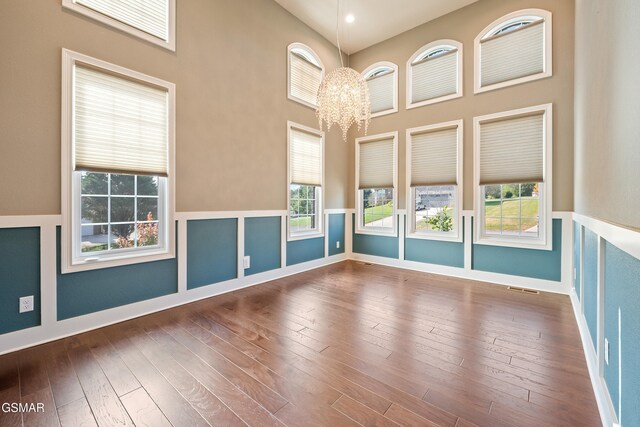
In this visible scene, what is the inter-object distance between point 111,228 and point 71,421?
1.74m

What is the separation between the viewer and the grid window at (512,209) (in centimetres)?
388

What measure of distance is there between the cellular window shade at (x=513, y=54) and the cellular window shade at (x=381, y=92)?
147 centimetres

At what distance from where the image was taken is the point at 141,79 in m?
2.81

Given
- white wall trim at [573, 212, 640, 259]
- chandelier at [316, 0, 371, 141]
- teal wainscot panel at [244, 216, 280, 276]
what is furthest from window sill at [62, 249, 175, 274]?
white wall trim at [573, 212, 640, 259]

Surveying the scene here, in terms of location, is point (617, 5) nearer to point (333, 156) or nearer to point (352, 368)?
point (352, 368)

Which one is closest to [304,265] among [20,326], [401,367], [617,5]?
[401,367]

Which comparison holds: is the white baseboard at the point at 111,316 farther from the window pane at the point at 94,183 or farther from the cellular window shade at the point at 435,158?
the cellular window shade at the point at 435,158

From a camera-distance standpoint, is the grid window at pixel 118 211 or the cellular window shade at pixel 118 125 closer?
the cellular window shade at pixel 118 125

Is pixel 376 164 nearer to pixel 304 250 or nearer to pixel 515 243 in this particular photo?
pixel 304 250

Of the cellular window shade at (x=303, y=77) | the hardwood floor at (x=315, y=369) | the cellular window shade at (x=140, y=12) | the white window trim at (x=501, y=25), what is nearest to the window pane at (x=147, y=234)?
the hardwood floor at (x=315, y=369)

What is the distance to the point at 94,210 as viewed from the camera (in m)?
2.63

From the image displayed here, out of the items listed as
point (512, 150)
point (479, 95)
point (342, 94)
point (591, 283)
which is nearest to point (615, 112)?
point (591, 283)

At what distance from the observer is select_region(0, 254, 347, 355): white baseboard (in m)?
2.20

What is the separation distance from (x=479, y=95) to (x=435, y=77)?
0.81m
